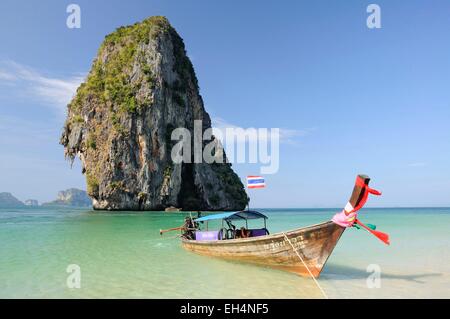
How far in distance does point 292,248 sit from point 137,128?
5310 cm

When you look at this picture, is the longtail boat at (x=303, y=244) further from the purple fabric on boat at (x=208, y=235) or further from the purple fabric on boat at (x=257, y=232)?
the purple fabric on boat at (x=257, y=232)

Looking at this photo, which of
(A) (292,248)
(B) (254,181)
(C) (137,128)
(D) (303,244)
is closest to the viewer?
(D) (303,244)

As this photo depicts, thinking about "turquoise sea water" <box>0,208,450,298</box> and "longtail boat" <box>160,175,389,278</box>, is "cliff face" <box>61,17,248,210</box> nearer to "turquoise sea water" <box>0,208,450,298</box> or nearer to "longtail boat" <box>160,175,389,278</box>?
"turquoise sea water" <box>0,208,450,298</box>

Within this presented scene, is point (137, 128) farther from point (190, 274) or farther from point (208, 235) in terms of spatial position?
point (190, 274)

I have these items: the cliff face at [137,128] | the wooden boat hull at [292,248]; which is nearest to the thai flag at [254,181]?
the wooden boat hull at [292,248]

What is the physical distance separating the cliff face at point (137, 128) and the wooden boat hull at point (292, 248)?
1885 inches

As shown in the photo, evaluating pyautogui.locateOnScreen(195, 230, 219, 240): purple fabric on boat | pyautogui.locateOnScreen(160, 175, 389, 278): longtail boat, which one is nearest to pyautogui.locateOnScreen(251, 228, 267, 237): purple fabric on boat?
pyautogui.locateOnScreen(195, 230, 219, 240): purple fabric on boat

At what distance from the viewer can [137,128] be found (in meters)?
59.5

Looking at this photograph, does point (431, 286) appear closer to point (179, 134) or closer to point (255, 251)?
point (255, 251)

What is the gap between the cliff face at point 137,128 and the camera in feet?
192

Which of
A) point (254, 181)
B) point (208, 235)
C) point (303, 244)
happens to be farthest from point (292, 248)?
point (208, 235)

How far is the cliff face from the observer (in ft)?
192

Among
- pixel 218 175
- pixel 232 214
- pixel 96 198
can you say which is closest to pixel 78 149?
pixel 96 198
